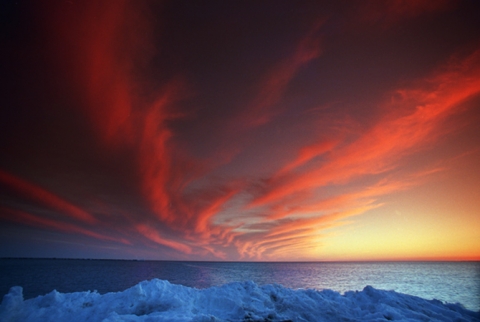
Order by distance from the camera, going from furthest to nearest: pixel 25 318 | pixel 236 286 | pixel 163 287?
pixel 236 286
pixel 163 287
pixel 25 318

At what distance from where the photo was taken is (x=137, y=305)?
13773 millimetres

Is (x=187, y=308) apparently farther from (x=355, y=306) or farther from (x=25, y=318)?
(x=355, y=306)

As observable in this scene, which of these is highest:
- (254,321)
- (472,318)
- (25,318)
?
(25,318)

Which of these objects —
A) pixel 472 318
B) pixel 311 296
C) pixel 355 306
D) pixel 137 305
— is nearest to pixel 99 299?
pixel 137 305

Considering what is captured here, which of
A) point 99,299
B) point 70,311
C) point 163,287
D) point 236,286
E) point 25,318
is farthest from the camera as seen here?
point 236,286

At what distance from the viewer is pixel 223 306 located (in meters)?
14.5

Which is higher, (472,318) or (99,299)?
(99,299)

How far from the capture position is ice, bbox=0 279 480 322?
12699 mm

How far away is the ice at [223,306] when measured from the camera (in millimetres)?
12699

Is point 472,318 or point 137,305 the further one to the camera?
point 472,318

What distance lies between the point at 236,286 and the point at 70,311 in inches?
380

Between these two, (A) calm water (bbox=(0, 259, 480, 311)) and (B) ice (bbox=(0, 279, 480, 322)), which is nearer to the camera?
(B) ice (bbox=(0, 279, 480, 322))

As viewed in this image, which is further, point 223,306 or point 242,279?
point 242,279

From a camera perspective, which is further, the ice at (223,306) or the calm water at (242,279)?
the calm water at (242,279)
